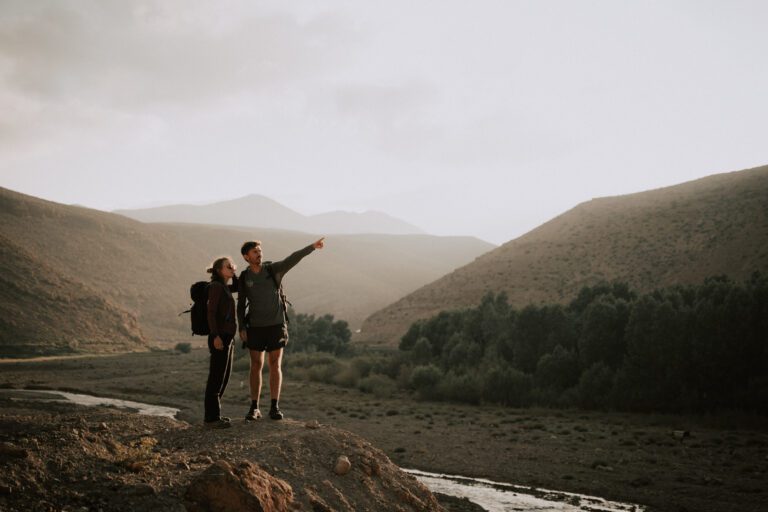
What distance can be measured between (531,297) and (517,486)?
45940mm

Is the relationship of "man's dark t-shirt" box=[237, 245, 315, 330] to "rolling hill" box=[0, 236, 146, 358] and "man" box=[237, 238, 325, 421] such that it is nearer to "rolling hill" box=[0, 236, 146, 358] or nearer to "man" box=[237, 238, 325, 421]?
"man" box=[237, 238, 325, 421]

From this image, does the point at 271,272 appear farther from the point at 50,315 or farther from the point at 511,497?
the point at 50,315

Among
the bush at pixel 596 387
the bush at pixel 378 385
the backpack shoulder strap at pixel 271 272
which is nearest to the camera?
the backpack shoulder strap at pixel 271 272

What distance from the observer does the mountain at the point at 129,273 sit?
171ft

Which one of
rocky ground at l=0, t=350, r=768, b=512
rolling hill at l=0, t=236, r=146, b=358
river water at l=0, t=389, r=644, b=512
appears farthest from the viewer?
rolling hill at l=0, t=236, r=146, b=358

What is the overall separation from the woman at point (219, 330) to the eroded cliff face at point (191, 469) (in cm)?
37

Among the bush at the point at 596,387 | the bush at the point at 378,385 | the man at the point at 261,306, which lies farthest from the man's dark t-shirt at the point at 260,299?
the bush at the point at 378,385

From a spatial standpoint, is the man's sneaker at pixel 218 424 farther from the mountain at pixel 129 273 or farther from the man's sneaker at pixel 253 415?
the mountain at pixel 129 273

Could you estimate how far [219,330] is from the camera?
8.41 metres

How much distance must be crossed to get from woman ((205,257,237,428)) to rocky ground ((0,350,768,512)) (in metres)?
0.82

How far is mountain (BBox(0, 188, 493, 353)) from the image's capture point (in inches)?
2053

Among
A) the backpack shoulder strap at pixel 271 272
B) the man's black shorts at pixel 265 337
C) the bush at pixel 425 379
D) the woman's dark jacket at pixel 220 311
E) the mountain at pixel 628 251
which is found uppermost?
the mountain at pixel 628 251

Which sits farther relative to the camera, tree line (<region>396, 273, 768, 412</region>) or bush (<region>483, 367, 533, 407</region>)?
bush (<region>483, 367, 533, 407</region>)

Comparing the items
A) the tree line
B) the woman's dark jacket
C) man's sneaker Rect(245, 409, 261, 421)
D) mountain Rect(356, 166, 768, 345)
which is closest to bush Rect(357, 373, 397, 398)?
the tree line
